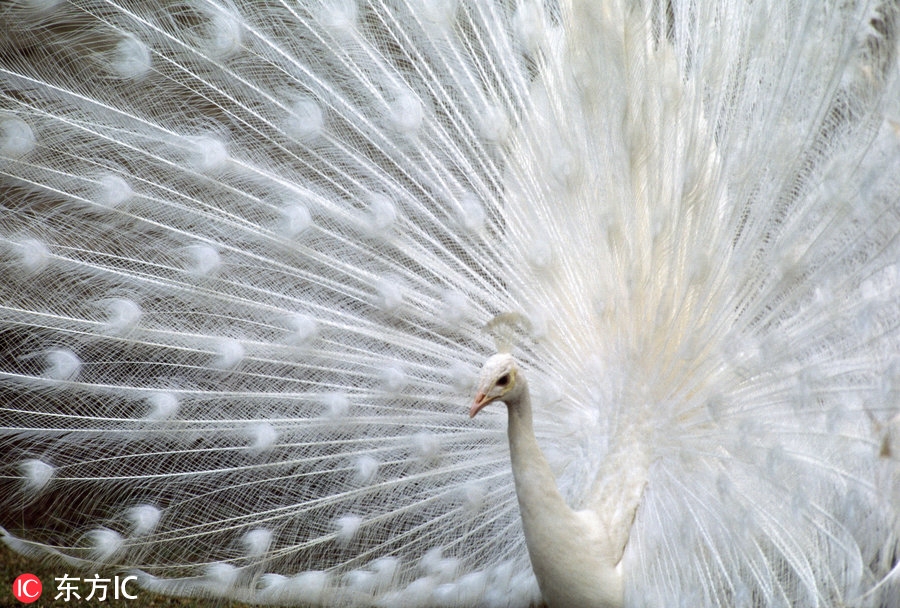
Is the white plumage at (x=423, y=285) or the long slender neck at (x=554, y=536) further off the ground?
the white plumage at (x=423, y=285)

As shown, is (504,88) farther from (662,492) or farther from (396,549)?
(396,549)

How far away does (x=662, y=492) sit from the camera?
248 centimetres

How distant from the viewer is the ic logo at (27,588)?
299 cm

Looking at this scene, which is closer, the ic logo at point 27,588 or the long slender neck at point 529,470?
the long slender neck at point 529,470

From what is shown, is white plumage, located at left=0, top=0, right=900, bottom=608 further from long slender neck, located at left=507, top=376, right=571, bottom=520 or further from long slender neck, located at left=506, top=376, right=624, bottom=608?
long slender neck, located at left=507, top=376, right=571, bottom=520

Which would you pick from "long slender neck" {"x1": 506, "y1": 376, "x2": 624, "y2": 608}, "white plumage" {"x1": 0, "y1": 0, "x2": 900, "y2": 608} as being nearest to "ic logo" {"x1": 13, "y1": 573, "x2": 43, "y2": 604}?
"white plumage" {"x1": 0, "y1": 0, "x2": 900, "y2": 608}

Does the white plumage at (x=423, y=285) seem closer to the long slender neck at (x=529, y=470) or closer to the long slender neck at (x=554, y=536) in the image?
the long slender neck at (x=554, y=536)

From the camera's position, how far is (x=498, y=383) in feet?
7.20

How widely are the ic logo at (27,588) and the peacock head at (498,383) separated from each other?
5.59 ft

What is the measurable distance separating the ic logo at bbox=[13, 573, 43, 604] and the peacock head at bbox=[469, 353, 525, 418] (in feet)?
5.59

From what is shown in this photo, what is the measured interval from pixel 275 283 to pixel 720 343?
49.4 inches

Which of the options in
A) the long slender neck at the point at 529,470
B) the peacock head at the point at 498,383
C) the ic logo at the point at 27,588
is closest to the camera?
the peacock head at the point at 498,383

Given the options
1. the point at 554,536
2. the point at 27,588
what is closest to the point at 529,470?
the point at 554,536

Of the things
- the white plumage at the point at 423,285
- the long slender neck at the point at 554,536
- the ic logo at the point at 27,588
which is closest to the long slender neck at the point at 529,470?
the long slender neck at the point at 554,536
